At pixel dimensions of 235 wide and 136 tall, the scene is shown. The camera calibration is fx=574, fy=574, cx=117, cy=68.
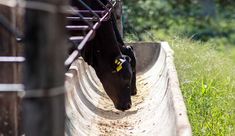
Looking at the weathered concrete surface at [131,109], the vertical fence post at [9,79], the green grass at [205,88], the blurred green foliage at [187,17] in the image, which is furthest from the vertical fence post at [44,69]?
the blurred green foliage at [187,17]

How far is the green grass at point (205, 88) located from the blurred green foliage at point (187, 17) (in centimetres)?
464

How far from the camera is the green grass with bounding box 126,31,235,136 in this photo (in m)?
3.89

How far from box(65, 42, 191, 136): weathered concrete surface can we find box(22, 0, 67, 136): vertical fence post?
167 centimetres

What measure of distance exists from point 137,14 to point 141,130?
7410 mm

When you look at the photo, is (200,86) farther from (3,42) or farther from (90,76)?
(3,42)

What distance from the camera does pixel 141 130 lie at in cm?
425

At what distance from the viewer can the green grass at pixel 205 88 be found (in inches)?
153

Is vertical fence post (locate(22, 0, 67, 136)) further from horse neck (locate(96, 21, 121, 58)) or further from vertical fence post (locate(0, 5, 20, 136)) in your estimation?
horse neck (locate(96, 21, 121, 58))

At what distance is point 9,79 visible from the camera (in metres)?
2.60

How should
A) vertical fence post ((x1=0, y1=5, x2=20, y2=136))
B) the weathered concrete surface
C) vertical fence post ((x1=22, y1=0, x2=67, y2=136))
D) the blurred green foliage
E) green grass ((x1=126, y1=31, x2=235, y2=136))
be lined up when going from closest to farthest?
vertical fence post ((x1=22, y1=0, x2=67, y2=136)), vertical fence post ((x1=0, y1=5, x2=20, y2=136)), the weathered concrete surface, green grass ((x1=126, y1=31, x2=235, y2=136)), the blurred green foliage

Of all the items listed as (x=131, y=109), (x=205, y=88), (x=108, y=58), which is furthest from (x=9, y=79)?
(x=205, y=88)

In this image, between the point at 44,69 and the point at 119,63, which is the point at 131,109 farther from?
the point at 44,69

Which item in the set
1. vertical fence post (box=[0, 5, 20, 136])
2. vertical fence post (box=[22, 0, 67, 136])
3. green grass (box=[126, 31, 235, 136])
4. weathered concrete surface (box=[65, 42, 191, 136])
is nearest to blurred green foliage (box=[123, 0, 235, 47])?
green grass (box=[126, 31, 235, 136])

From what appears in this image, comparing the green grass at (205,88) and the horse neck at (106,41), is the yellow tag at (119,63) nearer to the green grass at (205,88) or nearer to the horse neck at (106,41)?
the horse neck at (106,41)
